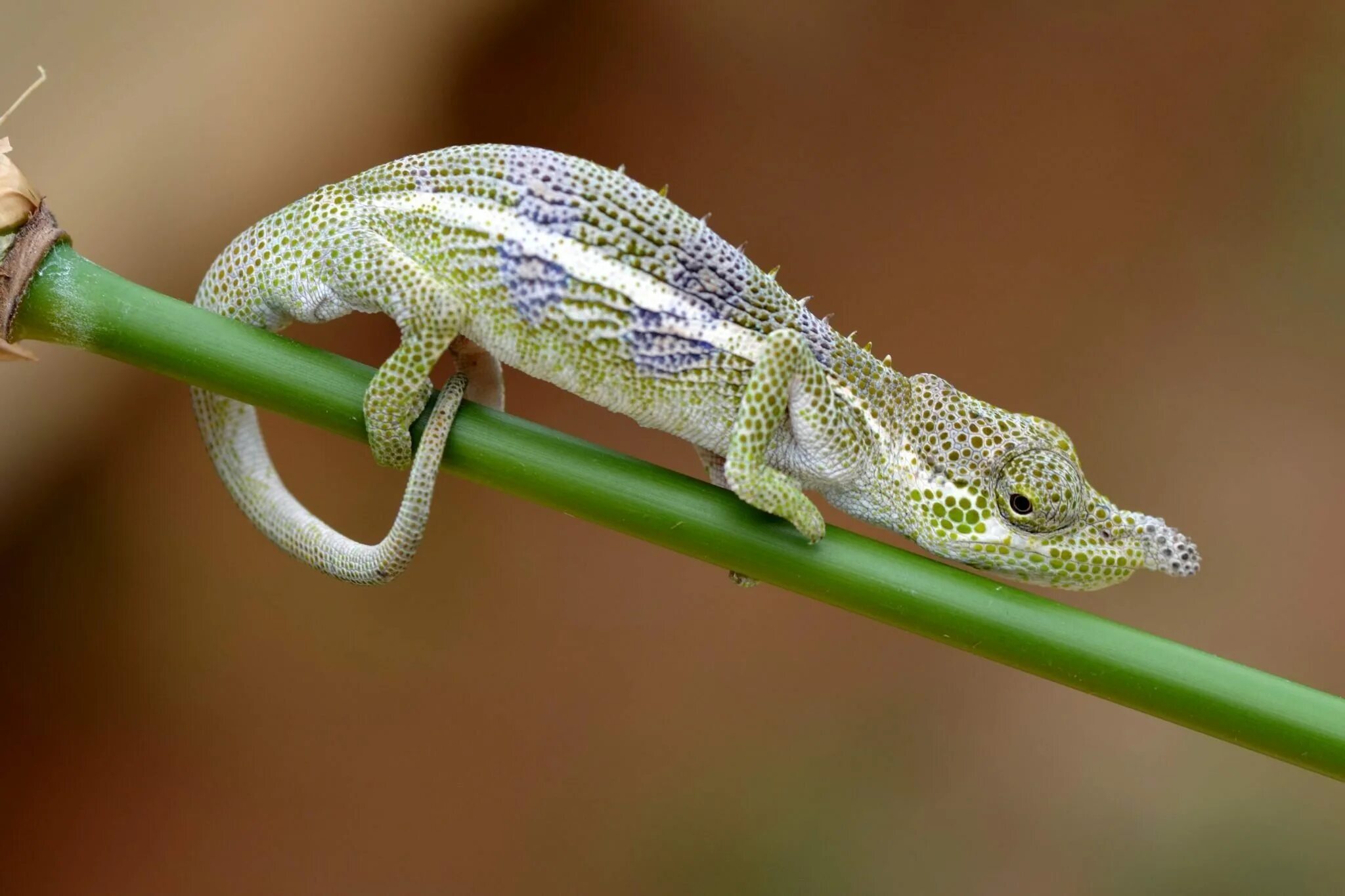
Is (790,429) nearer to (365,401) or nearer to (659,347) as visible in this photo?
(659,347)

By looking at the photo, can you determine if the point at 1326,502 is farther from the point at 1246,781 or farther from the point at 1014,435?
the point at 1014,435

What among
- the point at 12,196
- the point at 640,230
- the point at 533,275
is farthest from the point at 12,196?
the point at 640,230

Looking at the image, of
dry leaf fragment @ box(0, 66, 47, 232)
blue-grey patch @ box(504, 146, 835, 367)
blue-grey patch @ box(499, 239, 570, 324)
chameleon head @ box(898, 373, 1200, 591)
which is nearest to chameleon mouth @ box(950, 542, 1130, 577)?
chameleon head @ box(898, 373, 1200, 591)

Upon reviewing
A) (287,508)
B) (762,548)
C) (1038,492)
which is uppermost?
(1038,492)

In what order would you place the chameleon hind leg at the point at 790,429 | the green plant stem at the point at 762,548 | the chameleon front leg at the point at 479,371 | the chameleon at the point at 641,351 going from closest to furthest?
the green plant stem at the point at 762,548 < the chameleon hind leg at the point at 790,429 < the chameleon at the point at 641,351 < the chameleon front leg at the point at 479,371

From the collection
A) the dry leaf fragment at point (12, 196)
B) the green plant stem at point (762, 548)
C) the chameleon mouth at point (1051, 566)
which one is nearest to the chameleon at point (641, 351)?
the chameleon mouth at point (1051, 566)

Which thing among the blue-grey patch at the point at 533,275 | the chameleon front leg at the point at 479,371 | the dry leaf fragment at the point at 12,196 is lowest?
the dry leaf fragment at the point at 12,196

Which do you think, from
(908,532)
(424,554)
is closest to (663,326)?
(908,532)

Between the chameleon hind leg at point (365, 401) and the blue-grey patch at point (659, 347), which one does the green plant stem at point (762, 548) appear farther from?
the blue-grey patch at point (659, 347)
